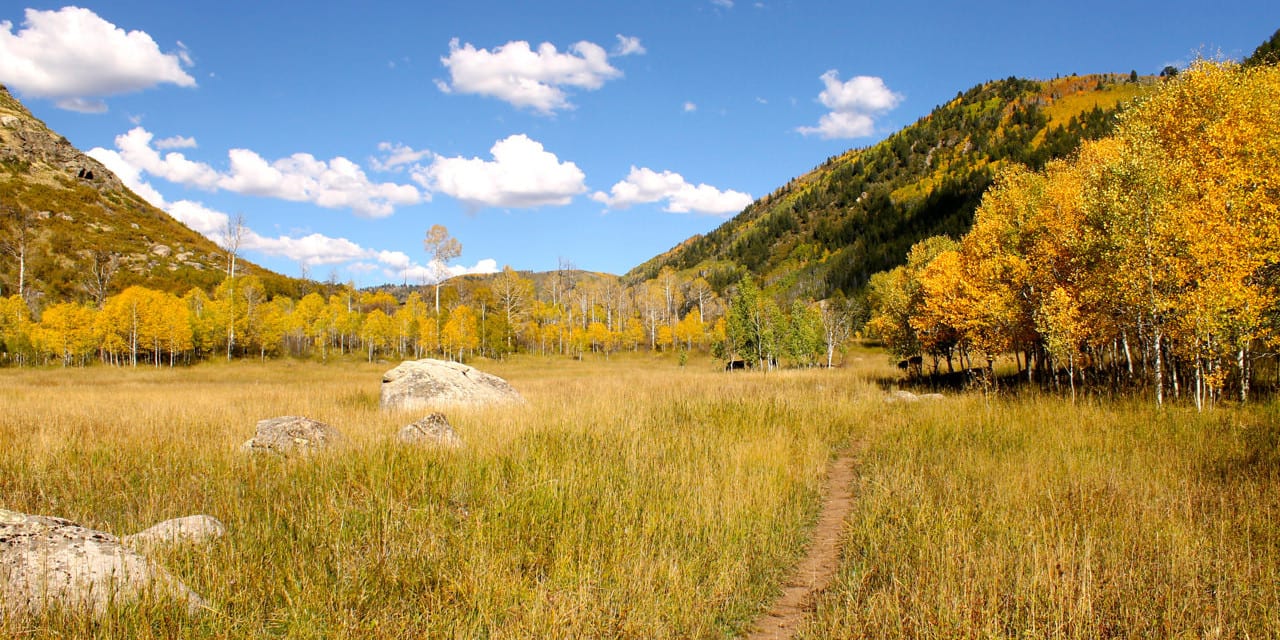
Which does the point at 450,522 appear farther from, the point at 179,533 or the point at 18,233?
the point at 18,233

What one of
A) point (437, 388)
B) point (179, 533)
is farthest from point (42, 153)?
point (179, 533)

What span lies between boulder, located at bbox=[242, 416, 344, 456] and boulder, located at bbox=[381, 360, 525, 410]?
6.10m

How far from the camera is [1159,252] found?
12.5 m

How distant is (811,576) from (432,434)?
6.48 metres

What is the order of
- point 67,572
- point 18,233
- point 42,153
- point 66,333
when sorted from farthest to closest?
1. point 42,153
2. point 18,233
3. point 66,333
4. point 67,572

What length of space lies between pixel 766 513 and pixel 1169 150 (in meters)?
Answer: 19.7

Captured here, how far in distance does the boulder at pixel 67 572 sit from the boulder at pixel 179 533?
0.33 m

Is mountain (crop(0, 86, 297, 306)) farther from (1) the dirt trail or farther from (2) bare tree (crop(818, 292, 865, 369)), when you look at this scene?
(1) the dirt trail

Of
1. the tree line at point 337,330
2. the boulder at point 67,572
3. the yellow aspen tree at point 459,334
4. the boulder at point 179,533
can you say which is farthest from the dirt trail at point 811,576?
the yellow aspen tree at point 459,334

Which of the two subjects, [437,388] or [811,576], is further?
[437,388]

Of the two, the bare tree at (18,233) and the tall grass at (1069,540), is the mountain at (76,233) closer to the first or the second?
the bare tree at (18,233)

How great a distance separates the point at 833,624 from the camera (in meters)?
4.03

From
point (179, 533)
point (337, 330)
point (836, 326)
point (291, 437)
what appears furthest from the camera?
point (337, 330)

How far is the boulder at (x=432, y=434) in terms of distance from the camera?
853 cm
